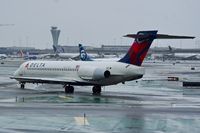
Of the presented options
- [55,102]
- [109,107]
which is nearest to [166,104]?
[109,107]

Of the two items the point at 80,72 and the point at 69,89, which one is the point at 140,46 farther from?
the point at 69,89

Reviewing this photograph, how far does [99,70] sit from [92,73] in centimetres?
89

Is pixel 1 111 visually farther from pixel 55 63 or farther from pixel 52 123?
pixel 55 63

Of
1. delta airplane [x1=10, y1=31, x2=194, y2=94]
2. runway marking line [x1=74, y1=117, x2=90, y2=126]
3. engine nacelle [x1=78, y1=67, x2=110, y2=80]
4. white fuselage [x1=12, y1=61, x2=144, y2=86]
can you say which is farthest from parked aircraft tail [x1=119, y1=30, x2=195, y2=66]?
runway marking line [x1=74, y1=117, x2=90, y2=126]

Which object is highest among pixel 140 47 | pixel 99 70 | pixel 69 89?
pixel 140 47

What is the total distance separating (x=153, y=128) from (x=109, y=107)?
1004 centimetres

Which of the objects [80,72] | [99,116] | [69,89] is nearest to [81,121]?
[99,116]

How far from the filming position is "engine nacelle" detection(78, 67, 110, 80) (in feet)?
150

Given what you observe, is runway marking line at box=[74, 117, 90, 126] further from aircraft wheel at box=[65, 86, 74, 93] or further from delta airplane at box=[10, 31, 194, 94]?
aircraft wheel at box=[65, 86, 74, 93]

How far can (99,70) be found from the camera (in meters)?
46.2

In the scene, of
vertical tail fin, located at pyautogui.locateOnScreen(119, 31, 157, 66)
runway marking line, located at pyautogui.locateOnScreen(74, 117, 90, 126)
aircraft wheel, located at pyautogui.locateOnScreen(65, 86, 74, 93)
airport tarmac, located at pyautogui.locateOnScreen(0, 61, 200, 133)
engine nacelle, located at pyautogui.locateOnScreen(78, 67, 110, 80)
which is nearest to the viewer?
airport tarmac, located at pyautogui.locateOnScreen(0, 61, 200, 133)

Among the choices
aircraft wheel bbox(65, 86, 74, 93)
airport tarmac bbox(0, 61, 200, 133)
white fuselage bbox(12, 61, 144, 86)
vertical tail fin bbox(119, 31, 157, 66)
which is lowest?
aircraft wheel bbox(65, 86, 74, 93)

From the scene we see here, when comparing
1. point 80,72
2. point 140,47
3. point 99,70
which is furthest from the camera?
point 80,72

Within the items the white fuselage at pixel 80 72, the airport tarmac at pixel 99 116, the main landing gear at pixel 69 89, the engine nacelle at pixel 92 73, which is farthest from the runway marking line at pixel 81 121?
the main landing gear at pixel 69 89
